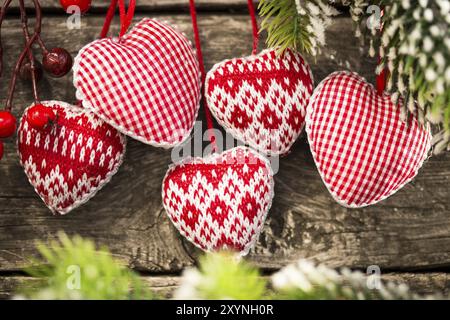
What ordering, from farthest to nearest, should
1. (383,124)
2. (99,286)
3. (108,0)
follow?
1. (108,0)
2. (383,124)
3. (99,286)

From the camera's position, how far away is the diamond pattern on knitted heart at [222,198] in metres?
0.64

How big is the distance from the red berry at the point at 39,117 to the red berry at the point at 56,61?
5 cm

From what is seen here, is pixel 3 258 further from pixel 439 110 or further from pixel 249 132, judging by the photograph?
pixel 439 110

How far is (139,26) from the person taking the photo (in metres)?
0.66

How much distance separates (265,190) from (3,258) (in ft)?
1.14

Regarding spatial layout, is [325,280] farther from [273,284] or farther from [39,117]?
[39,117]

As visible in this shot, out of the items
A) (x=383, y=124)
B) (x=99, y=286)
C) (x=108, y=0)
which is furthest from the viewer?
(x=108, y=0)

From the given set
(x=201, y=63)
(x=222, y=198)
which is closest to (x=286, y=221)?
(x=222, y=198)

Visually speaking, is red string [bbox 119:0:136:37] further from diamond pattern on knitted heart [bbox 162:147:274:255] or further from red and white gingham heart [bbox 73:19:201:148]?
diamond pattern on knitted heart [bbox 162:147:274:255]

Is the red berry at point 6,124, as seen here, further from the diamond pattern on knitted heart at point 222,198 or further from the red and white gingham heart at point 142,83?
the diamond pattern on knitted heart at point 222,198

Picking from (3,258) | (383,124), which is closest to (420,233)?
(383,124)

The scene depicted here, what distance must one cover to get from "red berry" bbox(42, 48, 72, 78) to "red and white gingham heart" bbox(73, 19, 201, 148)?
0.04m

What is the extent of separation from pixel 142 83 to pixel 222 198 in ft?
0.51

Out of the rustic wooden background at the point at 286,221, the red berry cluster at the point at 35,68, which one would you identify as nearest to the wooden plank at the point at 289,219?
the rustic wooden background at the point at 286,221
